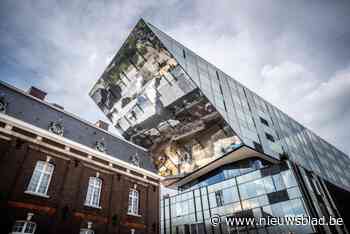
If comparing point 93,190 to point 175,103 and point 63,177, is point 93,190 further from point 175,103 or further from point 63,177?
point 175,103

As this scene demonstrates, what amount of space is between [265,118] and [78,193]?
3284cm

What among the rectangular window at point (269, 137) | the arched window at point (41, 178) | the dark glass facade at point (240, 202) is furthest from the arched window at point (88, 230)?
the rectangular window at point (269, 137)

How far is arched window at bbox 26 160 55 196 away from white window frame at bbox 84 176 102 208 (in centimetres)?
285

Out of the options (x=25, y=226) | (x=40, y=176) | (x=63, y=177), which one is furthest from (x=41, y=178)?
(x=25, y=226)

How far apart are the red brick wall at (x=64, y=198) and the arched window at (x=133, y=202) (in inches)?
19.5

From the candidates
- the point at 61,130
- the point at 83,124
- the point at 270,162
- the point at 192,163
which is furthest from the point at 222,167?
the point at 61,130

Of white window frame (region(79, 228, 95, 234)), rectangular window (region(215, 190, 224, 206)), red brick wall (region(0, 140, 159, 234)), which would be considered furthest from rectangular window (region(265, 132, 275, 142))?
white window frame (region(79, 228, 95, 234))

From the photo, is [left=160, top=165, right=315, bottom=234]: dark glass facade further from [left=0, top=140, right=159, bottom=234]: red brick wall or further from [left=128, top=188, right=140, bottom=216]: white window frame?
[left=128, top=188, right=140, bottom=216]: white window frame

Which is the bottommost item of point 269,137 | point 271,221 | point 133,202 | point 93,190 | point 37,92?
point 271,221

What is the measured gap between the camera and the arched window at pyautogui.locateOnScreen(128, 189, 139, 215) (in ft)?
61.3

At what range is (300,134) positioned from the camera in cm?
4734

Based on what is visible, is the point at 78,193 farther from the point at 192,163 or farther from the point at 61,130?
the point at 192,163

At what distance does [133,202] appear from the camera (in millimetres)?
19094

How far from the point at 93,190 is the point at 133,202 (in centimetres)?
405
